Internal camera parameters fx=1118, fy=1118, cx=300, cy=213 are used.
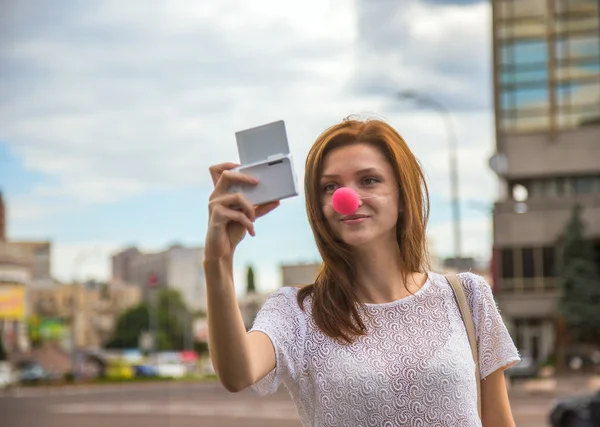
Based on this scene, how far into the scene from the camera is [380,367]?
228cm

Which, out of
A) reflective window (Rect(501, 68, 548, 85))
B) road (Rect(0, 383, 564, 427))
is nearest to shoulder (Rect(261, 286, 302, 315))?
road (Rect(0, 383, 564, 427))

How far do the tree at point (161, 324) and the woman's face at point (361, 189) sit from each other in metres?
123

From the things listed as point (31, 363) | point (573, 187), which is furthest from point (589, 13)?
point (31, 363)

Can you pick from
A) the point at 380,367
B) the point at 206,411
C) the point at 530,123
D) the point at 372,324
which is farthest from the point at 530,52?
→ the point at 380,367

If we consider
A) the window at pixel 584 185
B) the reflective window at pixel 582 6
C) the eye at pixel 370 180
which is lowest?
the window at pixel 584 185

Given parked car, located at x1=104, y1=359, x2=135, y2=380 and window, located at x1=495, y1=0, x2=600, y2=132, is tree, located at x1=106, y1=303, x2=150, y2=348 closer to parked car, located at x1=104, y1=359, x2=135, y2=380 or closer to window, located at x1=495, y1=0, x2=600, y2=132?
parked car, located at x1=104, y1=359, x2=135, y2=380

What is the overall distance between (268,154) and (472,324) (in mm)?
762

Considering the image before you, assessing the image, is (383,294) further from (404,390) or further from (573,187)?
(573,187)

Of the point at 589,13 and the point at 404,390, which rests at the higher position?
the point at 589,13

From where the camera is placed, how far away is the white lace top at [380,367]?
2266 mm

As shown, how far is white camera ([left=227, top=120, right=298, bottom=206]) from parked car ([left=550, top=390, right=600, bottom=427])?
9.91m

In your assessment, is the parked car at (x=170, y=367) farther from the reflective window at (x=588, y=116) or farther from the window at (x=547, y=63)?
the reflective window at (x=588, y=116)

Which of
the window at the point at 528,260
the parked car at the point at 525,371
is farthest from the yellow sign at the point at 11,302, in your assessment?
the parked car at the point at 525,371

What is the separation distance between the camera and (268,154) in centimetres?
194
